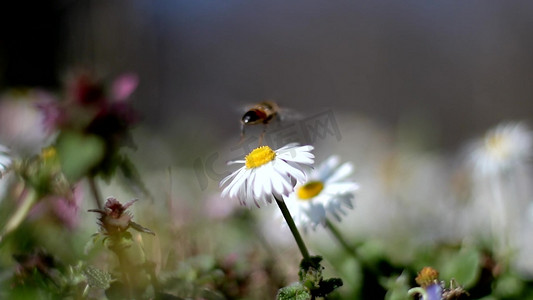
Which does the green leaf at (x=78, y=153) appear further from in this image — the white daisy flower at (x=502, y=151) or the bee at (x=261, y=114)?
the white daisy flower at (x=502, y=151)

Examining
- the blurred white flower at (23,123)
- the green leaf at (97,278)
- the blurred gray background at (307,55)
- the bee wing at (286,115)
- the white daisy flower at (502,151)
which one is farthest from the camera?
the blurred gray background at (307,55)

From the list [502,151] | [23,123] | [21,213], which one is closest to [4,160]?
[21,213]

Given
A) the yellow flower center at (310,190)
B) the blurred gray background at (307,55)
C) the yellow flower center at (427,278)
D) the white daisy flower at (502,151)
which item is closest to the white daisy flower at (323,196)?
the yellow flower center at (310,190)

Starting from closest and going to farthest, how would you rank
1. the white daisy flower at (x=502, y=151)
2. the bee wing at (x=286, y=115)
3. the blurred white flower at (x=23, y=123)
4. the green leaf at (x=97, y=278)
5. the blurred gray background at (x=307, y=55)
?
the green leaf at (x=97, y=278), the bee wing at (x=286, y=115), the blurred white flower at (x=23, y=123), the white daisy flower at (x=502, y=151), the blurred gray background at (x=307, y=55)

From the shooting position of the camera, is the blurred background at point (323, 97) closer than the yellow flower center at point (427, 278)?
No

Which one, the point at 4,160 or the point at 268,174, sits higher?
the point at 4,160

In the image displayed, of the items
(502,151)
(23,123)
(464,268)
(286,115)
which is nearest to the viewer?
(464,268)

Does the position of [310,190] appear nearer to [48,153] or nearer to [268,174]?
[268,174]

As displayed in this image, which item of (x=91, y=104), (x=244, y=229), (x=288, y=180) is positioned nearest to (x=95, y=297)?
(x=288, y=180)
